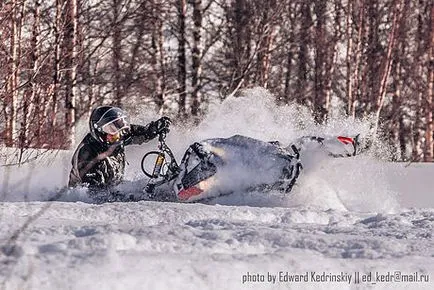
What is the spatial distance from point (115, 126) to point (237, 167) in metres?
1.15

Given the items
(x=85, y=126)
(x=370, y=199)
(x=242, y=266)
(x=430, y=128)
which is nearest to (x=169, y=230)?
(x=242, y=266)

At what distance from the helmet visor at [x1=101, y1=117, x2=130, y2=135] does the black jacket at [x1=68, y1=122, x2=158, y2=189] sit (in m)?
0.13

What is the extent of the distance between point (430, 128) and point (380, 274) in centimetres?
1700

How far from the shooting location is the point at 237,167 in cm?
762

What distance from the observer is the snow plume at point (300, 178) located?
7609mm

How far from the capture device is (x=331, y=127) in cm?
790

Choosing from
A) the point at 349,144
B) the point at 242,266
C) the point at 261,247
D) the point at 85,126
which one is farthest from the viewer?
the point at 85,126

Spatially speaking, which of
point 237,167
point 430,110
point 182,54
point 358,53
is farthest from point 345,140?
point 430,110

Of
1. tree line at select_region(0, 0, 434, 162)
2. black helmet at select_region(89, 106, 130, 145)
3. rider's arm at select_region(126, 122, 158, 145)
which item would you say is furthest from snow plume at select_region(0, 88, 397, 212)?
tree line at select_region(0, 0, 434, 162)

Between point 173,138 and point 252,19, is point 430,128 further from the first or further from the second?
point 173,138

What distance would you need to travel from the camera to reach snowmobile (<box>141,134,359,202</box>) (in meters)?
7.49

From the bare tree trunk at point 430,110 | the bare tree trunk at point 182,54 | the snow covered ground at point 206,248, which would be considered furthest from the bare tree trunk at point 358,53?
the snow covered ground at point 206,248

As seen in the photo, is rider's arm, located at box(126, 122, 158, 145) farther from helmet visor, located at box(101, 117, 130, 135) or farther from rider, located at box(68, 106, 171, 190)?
helmet visor, located at box(101, 117, 130, 135)

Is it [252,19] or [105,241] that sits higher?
[252,19]
